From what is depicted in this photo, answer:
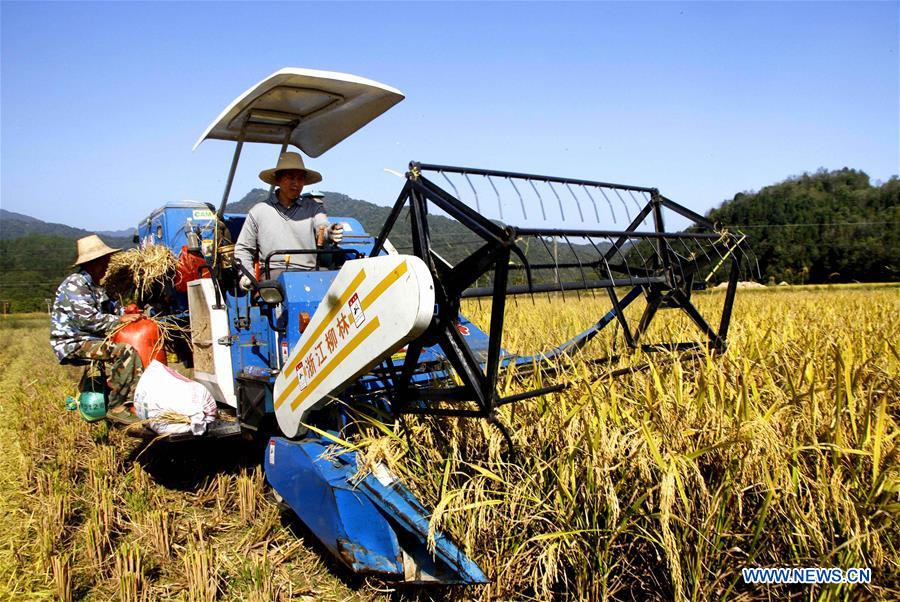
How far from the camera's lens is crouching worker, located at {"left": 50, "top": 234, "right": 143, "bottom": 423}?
15.8ft

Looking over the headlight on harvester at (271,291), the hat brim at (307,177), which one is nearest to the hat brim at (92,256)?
the hat brim at (307,177)

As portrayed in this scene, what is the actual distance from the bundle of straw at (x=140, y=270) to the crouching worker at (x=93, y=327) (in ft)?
0.42

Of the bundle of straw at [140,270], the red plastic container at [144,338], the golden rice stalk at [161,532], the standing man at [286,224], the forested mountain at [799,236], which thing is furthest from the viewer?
the forested mountain at [799,236]

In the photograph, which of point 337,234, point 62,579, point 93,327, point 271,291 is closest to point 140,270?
point 93,327

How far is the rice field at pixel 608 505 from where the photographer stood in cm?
242

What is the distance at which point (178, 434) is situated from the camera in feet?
Answer: 13.3

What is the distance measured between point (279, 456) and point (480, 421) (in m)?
1.16

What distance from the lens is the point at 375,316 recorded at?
2629 mm

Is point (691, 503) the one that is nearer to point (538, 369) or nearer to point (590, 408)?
point (590, 408)

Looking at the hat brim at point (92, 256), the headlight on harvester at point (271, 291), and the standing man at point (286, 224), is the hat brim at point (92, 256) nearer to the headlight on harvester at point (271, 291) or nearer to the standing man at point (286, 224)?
the standing man at point (286, 224)

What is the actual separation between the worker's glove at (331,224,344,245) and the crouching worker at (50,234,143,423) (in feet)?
6.31

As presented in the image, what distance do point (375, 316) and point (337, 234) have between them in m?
1.98

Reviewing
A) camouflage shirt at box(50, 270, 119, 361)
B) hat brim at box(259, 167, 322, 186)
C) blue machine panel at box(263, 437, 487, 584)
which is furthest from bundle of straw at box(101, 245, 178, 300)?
blue machine panel at box(263, 437, 487, 584)

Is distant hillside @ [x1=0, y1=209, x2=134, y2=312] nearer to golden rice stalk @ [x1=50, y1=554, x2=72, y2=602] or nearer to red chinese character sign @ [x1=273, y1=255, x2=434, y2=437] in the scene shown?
golden rice stalk @ [x1=50, y1=554, x2=72, y2=602]
